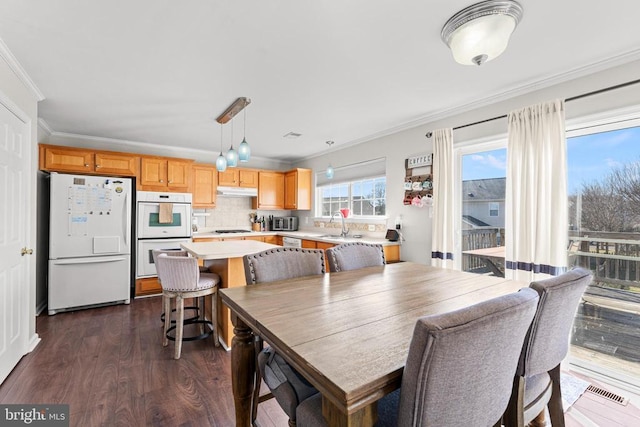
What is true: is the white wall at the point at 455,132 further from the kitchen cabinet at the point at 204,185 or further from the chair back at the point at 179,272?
Result: the chair back at the point at 179,272

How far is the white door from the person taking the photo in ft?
6.71

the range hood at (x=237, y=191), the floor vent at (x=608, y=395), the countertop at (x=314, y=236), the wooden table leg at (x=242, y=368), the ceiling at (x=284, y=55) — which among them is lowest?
the floor vent at (x=608, y=395)

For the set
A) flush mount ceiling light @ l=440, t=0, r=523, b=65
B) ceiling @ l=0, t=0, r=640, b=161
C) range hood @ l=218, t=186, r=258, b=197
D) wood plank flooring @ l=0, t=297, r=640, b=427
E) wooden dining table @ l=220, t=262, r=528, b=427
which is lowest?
wood plank flooring @ l=0, t=297, r=640, b=427

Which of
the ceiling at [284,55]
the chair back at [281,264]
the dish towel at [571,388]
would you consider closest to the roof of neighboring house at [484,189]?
the ceiling at [284,55]

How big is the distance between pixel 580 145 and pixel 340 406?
112 inches

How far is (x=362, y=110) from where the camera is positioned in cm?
317

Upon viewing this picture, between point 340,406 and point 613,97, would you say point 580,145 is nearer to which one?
point 613,97

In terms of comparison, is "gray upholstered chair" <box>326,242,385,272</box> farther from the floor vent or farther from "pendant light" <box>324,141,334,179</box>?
"pendant light" <box>324,141,334,179</box>

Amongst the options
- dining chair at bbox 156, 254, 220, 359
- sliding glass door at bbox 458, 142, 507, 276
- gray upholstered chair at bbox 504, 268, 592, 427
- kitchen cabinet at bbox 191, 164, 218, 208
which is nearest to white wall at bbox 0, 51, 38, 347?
dining chair at bbox 156, 254, 220, 359

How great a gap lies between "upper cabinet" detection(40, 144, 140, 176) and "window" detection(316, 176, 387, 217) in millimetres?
2963

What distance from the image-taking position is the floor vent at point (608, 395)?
1.90m

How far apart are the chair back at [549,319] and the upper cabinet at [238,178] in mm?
4778

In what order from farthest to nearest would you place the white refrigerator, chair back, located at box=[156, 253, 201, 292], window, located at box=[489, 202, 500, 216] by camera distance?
1. the white refrigerator
2. window, located at box=[489, 202, 500, 216]
3. chair back, located at box=[156, 253, 201, 292]

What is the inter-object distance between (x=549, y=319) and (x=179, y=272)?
7.77ft
